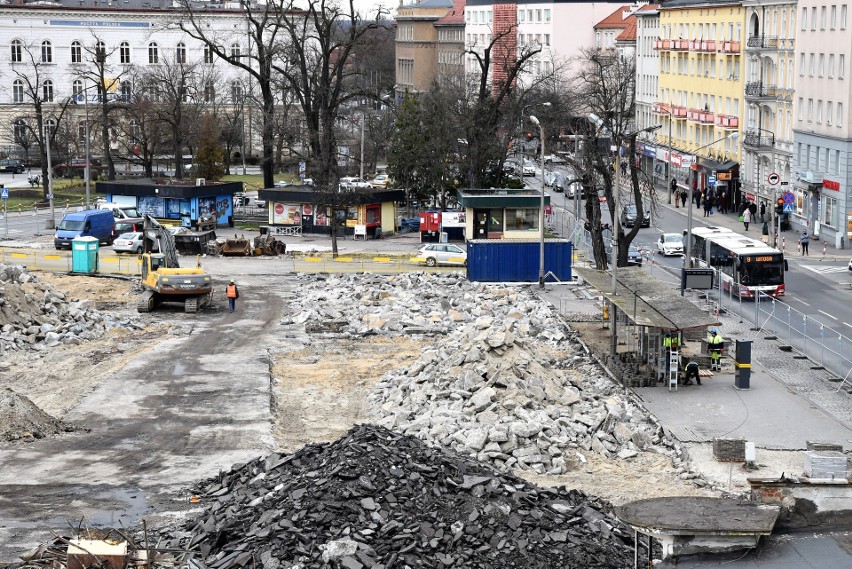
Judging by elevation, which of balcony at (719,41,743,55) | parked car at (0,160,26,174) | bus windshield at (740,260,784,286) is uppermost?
balcony at (719,41,743,55)

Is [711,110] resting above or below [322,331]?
above

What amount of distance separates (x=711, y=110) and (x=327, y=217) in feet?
101

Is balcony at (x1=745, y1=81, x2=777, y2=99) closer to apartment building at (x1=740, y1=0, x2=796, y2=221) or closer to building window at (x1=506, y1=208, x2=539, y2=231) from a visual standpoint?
apartment building at (x1=740, y1=0, x2=796, y2=221)

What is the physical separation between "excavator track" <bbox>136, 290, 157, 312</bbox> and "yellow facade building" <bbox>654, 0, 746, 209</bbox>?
1469 inches

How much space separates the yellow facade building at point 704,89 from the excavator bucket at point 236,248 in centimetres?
2673

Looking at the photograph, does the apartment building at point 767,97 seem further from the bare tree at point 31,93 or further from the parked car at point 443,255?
the bare tree at point 31,93

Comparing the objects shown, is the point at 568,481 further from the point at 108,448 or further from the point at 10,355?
the point at 10,355

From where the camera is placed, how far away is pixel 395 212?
7356 centimetres

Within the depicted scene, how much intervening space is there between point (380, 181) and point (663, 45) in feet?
80.7

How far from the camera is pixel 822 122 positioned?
6900 cm

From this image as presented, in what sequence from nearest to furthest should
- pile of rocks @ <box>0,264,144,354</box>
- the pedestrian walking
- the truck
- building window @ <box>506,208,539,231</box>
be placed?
pile of rocks @ <box>0,264,144,354</box> < building window @ <box>506,208,539,231</box> < the truck < the pedestrian walking

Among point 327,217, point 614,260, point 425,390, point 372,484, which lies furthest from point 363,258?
point 372,484

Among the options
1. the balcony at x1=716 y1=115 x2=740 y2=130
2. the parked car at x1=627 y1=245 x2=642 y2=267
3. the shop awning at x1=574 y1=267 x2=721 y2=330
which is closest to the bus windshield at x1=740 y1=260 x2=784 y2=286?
the parked car at x1=627 y1=245 x2=642 y2=267

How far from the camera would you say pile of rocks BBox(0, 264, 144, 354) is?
4281 centimetres
